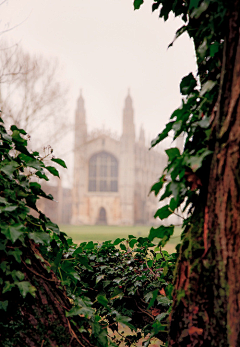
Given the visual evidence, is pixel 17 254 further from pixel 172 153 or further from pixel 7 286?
pixel 172 153

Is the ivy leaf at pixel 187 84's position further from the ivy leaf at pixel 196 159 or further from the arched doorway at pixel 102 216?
the arched doorway at pixel 102 216

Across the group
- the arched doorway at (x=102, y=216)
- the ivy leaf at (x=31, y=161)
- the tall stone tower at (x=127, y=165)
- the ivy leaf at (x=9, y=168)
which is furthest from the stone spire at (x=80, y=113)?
the ivy leaf at (x=9, y=168)

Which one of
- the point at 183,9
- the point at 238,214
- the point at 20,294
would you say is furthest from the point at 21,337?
the point at 183,9

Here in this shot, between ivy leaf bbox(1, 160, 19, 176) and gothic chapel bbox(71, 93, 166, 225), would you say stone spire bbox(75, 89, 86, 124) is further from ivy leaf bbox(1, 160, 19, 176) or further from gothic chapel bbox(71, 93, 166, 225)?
ivy leaf bbox(1, 160, 19, 176)

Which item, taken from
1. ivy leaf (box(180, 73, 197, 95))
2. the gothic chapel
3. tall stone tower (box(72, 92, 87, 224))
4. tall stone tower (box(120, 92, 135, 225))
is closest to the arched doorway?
the gothic chapel

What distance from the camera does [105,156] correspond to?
1736 inches

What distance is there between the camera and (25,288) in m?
1.18

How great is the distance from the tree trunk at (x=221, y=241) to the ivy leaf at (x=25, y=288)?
547 millimetres


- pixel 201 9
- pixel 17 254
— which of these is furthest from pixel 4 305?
pixel 201 9

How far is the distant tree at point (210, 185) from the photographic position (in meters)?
1.04

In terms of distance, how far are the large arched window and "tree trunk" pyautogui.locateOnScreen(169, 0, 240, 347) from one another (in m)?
42.2

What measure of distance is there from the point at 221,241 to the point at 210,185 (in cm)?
19

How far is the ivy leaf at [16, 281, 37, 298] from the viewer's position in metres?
1.17

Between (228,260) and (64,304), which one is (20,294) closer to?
(64,304)
